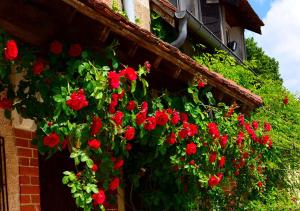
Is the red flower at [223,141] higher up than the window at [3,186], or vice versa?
the red flower at [223,141]

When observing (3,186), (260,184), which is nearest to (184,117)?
(3,186)

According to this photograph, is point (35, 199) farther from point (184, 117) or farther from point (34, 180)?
point (184, 117)

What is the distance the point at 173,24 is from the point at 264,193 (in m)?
3.54

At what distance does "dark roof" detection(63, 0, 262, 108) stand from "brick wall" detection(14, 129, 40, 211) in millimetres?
1304

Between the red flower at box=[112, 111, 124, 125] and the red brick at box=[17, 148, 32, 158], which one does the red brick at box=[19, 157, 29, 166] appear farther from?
the red flower at box=[112, 111, 124, 125]

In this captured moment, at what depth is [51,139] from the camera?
388 centimetres

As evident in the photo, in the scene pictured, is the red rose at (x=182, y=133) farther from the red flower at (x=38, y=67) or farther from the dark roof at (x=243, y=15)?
the dark roof at (x=243, y=15)

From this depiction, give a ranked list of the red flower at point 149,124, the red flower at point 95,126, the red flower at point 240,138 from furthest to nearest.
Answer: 1. the red flower at point 240,138
2. the red flower at point 149,124
3. the red flower at point 95,126

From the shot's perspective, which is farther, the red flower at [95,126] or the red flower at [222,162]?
the red flower at [222,162]

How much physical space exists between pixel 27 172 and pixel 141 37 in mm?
1555

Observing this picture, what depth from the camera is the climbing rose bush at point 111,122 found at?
4.00 m

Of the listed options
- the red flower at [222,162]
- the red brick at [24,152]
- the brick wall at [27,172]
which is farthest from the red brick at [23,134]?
the red flower at [222,162]

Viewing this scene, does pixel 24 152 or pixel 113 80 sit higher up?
pixel 113 80

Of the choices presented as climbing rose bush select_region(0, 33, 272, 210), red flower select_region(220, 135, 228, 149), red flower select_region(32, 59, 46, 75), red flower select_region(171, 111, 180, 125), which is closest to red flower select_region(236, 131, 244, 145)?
climbing rose bush select_region(0, 33, 272, 210)
